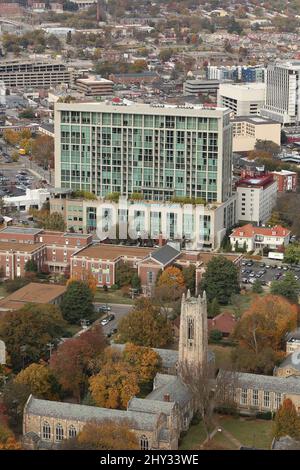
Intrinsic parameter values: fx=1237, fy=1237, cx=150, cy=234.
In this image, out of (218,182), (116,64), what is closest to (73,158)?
(218,182)

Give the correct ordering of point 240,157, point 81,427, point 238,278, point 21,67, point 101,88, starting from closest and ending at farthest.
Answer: point 81,427
point 238,278
point 240,157
point 101,88
point 21,67

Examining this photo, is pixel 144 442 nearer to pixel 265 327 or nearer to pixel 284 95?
pixel 265 327

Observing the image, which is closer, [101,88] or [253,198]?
[253,198]

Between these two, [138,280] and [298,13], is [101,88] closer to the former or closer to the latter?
[138,280]

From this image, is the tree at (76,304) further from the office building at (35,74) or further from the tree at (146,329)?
the office building at (35,74)

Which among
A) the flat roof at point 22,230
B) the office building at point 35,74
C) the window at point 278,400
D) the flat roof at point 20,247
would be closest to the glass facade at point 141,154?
the flat roof at point 22,230

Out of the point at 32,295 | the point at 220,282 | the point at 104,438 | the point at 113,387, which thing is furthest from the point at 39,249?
the point at 104,438
